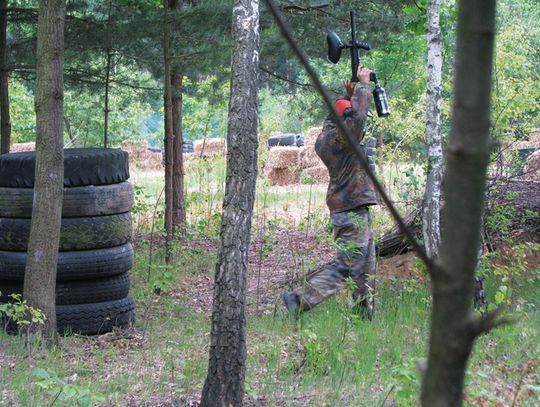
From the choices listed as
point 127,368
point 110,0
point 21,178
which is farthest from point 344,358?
point 110,0

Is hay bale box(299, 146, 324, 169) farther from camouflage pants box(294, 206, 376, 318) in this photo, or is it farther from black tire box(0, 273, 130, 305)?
black tire box(0, 273, 130, 305)

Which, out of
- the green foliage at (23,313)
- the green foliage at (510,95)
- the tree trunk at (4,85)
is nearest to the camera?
the green foliage at (23,313)

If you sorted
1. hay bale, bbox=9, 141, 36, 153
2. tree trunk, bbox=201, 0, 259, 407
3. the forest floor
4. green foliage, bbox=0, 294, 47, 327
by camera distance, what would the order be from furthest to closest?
hay bale, bbox=9, 141, 36, 153
green foliage, bbox=0, 294, 47, 327
the forest floor
tree trunk, bbox=201, 0, 259, 407

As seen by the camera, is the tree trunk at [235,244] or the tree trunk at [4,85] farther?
the tree trunk at [4,85]

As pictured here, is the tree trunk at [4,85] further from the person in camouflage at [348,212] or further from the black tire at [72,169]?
the person in camouflage at [348,212]

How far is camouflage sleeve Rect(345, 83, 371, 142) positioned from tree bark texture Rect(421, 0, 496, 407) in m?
6.02

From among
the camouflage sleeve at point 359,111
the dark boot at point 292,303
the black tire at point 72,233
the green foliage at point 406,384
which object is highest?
the camouflage sleeve at point 359,111

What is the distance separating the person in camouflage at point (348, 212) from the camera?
679 centimetres

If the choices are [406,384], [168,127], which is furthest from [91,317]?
[406,384]

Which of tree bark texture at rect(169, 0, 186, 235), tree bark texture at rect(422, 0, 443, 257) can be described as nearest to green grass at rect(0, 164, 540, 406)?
tree bark texture at rect(422, 0, 443, 257)

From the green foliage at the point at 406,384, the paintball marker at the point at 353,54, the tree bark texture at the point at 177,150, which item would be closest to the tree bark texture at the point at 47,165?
the paintball marker at the point at 353,54

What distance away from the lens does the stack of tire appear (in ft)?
21.9

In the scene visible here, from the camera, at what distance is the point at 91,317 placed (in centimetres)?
673

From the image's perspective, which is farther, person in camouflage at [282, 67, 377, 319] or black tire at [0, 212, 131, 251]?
person in camouflage at [282, 67, 377, 319]
